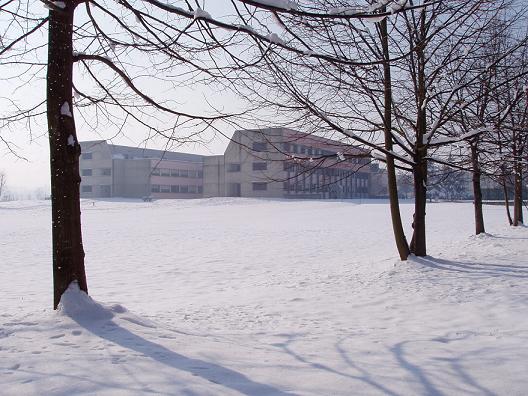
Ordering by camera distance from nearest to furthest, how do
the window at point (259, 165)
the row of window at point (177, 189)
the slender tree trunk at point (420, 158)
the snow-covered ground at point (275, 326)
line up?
the snow-covered ground at point (275, 326), the slender tree trunk at point (420, 158), the window at point (259, 165), the row of window at point (177, 189)

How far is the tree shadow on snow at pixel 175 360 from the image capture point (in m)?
3.66

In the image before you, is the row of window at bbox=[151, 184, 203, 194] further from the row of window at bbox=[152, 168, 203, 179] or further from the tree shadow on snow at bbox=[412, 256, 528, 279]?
the tree shadow on snow at bbox=[412, 256, 528, 279]

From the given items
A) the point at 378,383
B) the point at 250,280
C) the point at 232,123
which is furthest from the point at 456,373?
the point at 250,280

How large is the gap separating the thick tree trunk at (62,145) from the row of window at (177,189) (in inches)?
2867

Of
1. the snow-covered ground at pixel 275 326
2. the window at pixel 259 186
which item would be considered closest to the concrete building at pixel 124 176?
the window at pixel 259 186

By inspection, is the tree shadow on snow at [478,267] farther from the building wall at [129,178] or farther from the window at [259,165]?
the building wall at [129,178]

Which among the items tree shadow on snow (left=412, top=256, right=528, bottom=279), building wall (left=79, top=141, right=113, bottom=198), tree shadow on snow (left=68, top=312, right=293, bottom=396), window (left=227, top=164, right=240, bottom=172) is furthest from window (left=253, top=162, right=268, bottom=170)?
tree shadow on snow (left=68, top=312, right=293, bottom=396)

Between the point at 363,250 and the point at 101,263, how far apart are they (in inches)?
328

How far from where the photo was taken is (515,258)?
1172cm

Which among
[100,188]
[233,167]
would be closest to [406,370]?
[233,167]

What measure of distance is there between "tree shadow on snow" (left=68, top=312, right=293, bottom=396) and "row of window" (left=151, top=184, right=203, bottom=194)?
2895 inches

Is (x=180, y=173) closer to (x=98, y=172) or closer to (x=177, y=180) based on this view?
(x=177, y=180)

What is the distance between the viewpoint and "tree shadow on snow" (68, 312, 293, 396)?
144 inches

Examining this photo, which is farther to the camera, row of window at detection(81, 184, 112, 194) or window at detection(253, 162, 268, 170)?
row of window at detection(81, 184, 112, 194)
